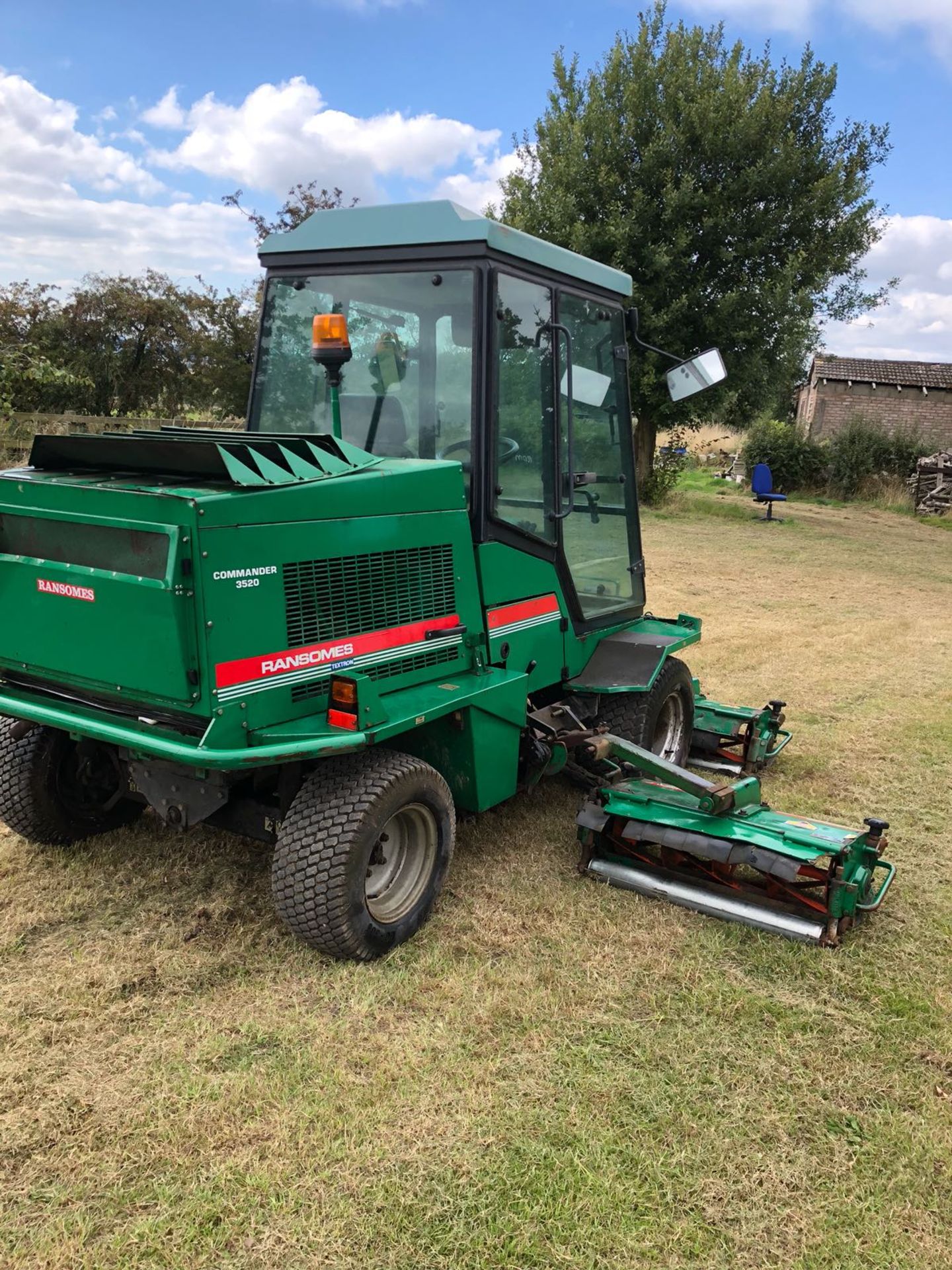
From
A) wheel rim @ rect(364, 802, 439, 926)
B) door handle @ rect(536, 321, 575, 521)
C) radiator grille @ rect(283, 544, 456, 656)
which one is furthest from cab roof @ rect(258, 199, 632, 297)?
wheel rim @ rect(364, 802, 439, 926)

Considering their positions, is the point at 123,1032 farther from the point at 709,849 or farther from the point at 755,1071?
the point at 709,849

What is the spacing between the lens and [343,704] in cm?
309

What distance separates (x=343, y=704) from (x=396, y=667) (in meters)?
0.40

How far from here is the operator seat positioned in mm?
3867

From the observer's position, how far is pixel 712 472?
93.7 feet

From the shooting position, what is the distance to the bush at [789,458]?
22.4 meters

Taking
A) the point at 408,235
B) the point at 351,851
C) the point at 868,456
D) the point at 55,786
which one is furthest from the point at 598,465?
the point at 868,456

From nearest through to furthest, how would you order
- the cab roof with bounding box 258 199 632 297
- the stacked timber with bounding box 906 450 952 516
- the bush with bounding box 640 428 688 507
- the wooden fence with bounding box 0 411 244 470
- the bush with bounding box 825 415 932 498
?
the cab roof with bounding box 258 199 632 297 → the wooden fence with bounding box 0 411 244 470 → the bush with bounding box 640 428 688 507 → the stacked timber with bounding box 906 450 952 516 → the bush with bounding box 825 415 932 498

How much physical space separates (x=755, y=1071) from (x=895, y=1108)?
38 centimetres

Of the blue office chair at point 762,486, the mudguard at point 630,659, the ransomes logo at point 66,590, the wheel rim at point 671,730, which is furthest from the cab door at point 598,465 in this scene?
the blue office chair at point 762,486

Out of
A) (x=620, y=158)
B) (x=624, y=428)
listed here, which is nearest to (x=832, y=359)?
(x=620, y=158)

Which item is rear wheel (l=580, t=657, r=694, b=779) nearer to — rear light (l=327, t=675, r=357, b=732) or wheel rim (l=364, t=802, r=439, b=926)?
wheel rim (l=364, t=802, r=439, b=926)

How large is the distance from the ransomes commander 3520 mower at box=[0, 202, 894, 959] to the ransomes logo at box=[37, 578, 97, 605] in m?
0.01

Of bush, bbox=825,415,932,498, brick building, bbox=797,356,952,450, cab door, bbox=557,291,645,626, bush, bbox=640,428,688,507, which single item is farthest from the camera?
brick building, bbox=797,356,952,450
